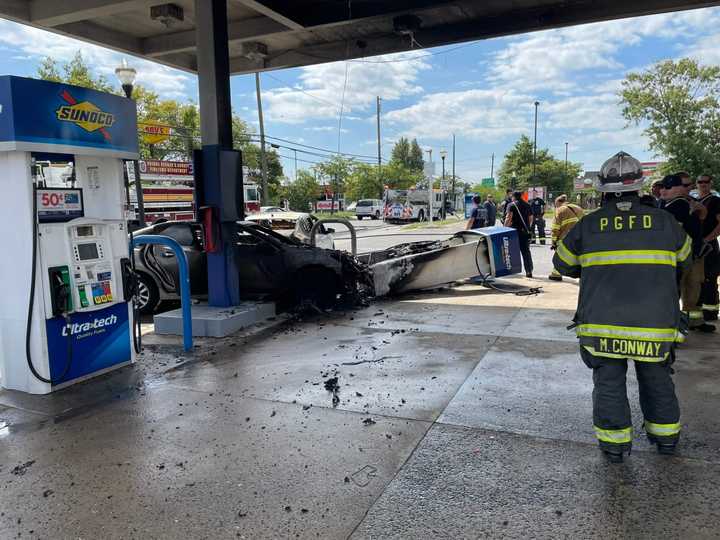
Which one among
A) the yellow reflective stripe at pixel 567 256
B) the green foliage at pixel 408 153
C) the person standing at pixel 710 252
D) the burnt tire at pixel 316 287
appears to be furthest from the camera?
the green foliage at pixel 408 153

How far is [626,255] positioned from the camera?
10.6 ft

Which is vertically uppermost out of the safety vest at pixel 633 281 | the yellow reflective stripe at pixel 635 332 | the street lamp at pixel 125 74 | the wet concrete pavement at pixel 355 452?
the street lamp at pixel 125 74

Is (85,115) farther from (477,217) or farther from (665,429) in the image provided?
(477,217)

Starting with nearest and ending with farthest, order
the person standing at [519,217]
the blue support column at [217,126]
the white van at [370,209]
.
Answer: the blue support column at [217,126] < the person standing at [519,217] < the white van at [370,209]

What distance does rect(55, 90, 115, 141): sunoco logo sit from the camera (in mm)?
4875

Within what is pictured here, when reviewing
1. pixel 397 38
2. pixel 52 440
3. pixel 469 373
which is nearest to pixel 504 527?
pixel 469 373

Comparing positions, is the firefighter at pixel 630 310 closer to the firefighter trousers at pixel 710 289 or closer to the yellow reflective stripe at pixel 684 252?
the yellow reflective stripe at pixel 684 252

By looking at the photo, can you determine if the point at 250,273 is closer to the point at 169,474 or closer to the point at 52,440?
the point at 52,440

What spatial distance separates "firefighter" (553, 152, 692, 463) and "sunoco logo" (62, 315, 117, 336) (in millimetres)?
4435

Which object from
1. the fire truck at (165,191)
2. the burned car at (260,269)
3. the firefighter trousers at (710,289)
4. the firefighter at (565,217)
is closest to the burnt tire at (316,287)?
the burned car at (260,269)

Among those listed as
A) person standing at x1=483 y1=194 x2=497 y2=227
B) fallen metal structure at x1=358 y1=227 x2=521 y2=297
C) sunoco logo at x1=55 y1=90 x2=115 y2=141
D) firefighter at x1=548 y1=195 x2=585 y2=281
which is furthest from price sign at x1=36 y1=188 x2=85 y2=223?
person standing at x1=483 y1=194 x2=497 y2=227

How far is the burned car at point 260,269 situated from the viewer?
827cm

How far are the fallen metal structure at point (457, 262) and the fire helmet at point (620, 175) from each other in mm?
5758

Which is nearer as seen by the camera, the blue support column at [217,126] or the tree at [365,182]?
the blue support column at [217,126]
